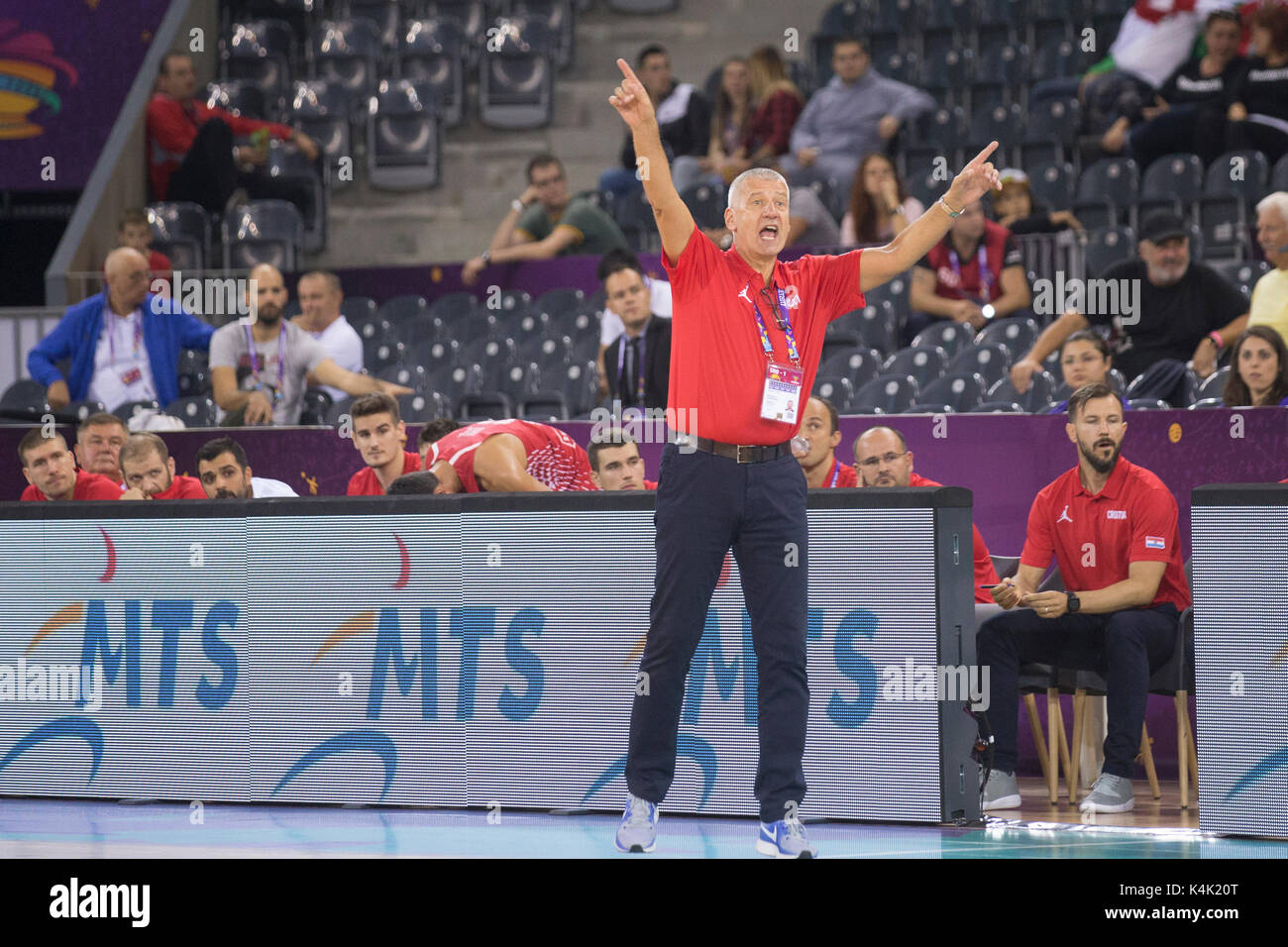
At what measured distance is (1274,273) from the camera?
884 cm

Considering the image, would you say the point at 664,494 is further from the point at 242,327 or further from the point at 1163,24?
the point at 1163,24

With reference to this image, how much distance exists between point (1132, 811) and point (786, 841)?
2001 millimetres

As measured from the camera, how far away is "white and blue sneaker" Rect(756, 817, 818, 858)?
5.09m

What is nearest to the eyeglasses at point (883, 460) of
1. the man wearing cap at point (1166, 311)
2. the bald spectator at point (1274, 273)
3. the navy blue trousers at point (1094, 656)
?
the navy blue trousers at point (1094, 656)

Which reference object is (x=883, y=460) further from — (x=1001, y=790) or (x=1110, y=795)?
(x=1110, y=795)

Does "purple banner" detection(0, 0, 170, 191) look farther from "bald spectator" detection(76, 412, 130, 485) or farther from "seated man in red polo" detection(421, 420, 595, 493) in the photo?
"seated man in red polo" detection(421, 420, 595, 493)

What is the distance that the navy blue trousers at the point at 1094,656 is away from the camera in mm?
6625

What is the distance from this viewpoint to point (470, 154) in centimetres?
1498

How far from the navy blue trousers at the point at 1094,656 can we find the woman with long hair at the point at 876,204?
14.7 feet

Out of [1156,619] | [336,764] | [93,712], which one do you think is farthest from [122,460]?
[1156,619]

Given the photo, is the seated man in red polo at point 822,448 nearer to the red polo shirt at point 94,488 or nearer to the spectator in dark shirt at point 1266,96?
the red polo shirt at point 94,488

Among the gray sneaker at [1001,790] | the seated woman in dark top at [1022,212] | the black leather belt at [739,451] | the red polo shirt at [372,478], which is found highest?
the seated woman in dark top at [1022,212]

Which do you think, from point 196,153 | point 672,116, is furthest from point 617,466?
point 196,153

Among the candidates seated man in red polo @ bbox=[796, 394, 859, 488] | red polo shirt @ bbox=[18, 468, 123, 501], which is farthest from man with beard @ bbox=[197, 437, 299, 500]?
seated man in red polo @ bbox=[796, 394, 859, 488]
